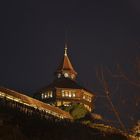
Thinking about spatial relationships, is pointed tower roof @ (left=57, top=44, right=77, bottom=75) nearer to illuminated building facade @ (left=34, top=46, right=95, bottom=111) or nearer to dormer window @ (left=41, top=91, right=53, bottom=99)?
illuminated building facade @ (left=34, top=46, right=95, bottom=111)

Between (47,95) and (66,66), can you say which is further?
(66,66)

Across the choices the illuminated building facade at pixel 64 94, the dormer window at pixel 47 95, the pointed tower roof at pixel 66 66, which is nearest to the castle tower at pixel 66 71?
the pointed tower roof at pixel 66 66

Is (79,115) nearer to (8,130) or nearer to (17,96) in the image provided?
(17,96)

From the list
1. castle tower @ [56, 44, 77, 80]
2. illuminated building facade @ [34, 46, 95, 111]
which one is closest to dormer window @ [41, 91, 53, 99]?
illuminated building facade @ [34, 46, 95, 111]

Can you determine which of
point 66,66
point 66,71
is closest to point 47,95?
point 66,71

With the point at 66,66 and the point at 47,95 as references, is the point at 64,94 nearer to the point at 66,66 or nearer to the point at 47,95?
the point at 47,95

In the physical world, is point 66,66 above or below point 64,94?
above

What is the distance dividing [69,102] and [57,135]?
48.5m

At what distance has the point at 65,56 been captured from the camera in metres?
90.8

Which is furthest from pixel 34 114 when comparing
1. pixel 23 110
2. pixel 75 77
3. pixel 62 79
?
pixel 75 77

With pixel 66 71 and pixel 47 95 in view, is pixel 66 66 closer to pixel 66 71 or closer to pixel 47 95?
pixel 66 71

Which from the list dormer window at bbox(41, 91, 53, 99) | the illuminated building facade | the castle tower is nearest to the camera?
the illuminated building facade

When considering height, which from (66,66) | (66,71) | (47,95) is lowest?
(47,95)

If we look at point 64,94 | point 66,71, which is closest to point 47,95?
point 64,94
